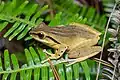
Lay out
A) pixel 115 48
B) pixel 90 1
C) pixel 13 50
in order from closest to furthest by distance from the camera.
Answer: pixel 115 48, pixel 13 50, pixel 90 1

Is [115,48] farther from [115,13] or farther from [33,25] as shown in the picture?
[33,25]

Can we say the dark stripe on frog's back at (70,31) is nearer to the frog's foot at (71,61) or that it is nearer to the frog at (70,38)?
the frog at (70,38)

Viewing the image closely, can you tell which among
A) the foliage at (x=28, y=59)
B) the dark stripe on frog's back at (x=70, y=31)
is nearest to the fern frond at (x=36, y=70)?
the foliage at (x=28, y=59)

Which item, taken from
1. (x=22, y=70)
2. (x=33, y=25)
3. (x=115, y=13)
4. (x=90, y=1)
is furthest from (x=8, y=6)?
(x=90, y=1)

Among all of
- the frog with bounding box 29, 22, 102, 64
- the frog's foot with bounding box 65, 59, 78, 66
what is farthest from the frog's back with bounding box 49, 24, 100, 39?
the frog's foot with bounding box 65, 59, 78, 66

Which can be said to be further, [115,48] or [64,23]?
[64,23]

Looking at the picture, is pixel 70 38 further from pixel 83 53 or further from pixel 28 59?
pixel 28 59
